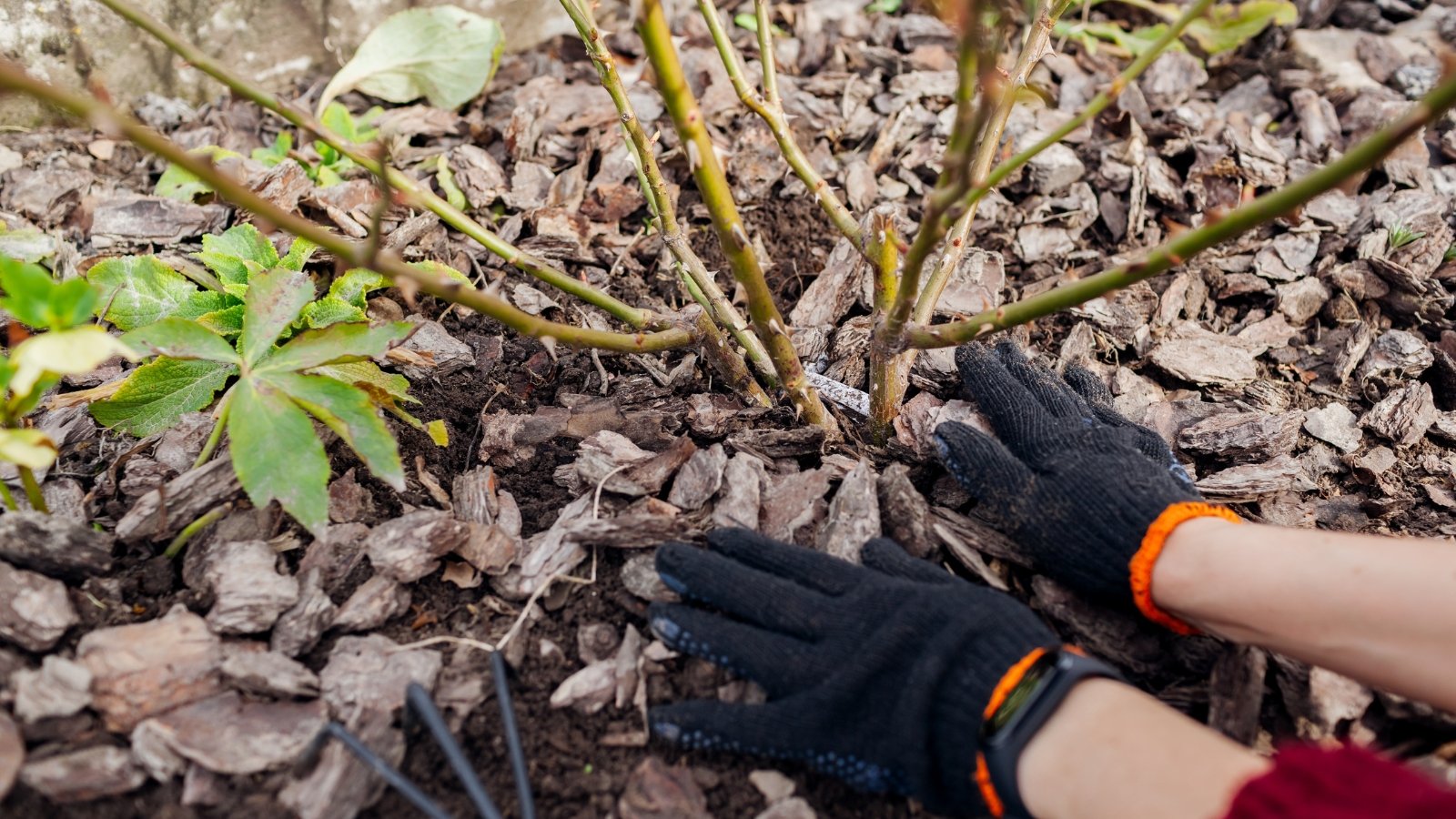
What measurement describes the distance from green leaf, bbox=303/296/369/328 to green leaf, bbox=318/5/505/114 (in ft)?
3.56

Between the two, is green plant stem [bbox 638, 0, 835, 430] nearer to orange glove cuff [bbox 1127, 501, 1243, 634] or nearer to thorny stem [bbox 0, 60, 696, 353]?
thorny stem [bbox 0, 60, 696, 353]

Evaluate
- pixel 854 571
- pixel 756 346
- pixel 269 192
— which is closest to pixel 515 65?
pixel 269 192

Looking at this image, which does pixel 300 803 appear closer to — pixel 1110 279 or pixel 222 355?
pixel 222 355

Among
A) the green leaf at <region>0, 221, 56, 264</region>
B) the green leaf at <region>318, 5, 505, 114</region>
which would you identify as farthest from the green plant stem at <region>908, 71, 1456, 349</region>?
the green leaf at <region>0, 221, 56, 264</region>

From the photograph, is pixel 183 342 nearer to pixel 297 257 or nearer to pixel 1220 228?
pixel 297 257

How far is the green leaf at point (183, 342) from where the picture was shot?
5.20 ft

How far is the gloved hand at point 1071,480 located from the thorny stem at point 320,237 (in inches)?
27.1

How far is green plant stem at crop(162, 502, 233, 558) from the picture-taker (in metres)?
1.70

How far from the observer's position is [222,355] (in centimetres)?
163

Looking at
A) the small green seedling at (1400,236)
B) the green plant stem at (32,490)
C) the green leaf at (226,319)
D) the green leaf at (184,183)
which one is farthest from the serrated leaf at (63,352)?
the small green seedling at (1400,236)

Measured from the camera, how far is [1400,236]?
2.51m

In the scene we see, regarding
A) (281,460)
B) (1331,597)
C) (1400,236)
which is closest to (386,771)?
(281,460)

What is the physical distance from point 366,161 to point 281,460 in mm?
546

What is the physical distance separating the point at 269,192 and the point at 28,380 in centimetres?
113
